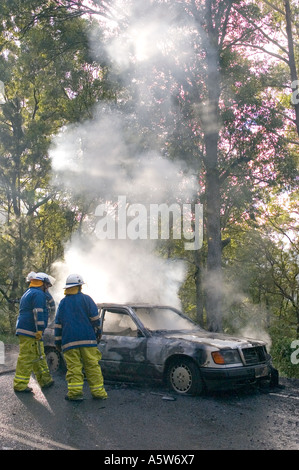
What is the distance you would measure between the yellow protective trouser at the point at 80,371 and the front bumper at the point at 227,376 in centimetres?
136

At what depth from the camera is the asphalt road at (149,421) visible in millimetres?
4559

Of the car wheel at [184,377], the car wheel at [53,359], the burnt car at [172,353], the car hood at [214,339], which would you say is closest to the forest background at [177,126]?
Answer: the car wheel at [53,359]

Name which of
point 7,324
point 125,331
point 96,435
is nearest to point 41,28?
point 7,324

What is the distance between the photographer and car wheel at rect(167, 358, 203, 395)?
652 centimetres

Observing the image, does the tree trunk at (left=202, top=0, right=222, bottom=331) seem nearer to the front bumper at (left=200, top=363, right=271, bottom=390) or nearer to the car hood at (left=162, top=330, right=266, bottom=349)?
the car hood at (left=162, top=330, right=266, bottom=349)

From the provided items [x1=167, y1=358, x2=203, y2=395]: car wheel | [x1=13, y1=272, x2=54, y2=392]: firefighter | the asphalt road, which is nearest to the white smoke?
[x1=13, y1=272, x2=54, y2=392]: firefighter

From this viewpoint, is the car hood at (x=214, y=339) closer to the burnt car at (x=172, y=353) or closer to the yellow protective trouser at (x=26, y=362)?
the burnt car at (x=172, y=353)

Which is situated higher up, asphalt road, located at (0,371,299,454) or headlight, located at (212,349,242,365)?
headlight, located at (212,349,242,365)

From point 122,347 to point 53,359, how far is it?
1.66m

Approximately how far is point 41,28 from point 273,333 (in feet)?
39.8

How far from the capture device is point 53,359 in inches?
330

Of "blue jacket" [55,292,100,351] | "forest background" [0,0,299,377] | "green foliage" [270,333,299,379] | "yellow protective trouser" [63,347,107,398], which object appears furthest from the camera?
"forest background" [0,0,299,377]

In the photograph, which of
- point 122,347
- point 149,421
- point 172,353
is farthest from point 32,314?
point 149,421

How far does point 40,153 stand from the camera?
68.0ft
